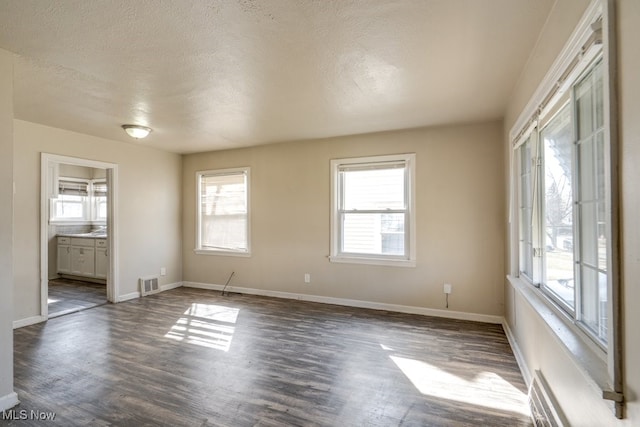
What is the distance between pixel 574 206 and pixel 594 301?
0.48 m

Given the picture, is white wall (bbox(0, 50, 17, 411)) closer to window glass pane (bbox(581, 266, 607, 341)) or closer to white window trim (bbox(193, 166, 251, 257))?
white window trim (bbox(193, 166, 251, 257))

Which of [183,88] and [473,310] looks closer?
[183,88]

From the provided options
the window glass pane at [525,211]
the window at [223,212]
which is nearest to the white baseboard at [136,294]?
the window at [223,212]

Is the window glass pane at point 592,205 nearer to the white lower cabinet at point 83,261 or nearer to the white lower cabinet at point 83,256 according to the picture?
the white lower cabinet at point 83,256

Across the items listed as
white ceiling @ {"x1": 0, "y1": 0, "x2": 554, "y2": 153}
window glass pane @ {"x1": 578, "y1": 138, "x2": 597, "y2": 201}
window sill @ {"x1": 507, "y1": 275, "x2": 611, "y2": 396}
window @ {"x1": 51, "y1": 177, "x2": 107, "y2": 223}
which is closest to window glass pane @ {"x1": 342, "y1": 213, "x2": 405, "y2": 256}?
white ceiling @ {"x1": 0, "y1": 0, "x2": 554, "y2": 153}

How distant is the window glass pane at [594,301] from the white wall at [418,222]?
8.19 ft

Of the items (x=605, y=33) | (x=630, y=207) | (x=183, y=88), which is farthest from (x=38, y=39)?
(x=630, y=207)

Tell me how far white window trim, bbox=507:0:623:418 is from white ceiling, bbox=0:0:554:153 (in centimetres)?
46

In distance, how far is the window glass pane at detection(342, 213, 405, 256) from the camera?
446 cm

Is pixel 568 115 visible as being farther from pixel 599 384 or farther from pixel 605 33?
pixel 599 384

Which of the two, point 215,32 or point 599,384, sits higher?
point 215,32

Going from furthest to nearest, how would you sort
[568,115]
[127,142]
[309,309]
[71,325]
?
[127,142] < [309,309] < [71,325] < [568,115]

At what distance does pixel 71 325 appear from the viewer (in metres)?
3.86

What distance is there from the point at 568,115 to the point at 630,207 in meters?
1.07
